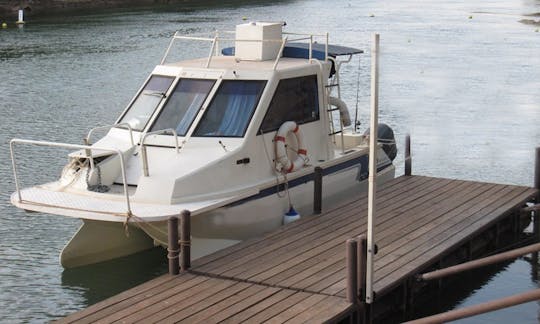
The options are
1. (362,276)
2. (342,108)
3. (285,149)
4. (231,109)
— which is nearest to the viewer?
(362,276)

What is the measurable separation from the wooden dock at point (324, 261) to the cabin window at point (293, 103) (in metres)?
1.72

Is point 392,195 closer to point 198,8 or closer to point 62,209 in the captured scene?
point 62,209

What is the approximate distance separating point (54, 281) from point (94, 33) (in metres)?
39.8

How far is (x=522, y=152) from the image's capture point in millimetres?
24781

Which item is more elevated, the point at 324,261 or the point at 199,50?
the point at 199,50

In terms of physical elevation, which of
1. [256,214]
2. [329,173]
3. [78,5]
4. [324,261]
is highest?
[78,5]

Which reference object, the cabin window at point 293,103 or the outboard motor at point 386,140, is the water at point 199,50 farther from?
the cabin window at point 293,103

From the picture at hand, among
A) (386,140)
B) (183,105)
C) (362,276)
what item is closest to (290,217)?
(183,105)

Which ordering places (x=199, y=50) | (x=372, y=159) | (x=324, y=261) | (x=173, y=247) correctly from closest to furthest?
(x=372, y=159) < (x=173, y=247) < (x=324, y=261) < (x=199, y=50)

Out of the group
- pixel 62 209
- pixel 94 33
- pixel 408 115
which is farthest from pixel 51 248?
pixel 94 33

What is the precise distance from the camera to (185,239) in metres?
12.7

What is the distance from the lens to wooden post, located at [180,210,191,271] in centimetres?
1262

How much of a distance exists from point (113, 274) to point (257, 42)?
15.9 ft

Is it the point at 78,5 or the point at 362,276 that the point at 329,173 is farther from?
the point at 78,5
